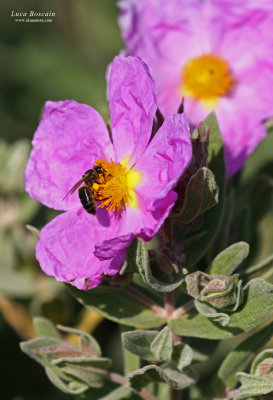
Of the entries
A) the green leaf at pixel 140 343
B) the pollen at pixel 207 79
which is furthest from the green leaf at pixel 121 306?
the pollen at pixel 207 79

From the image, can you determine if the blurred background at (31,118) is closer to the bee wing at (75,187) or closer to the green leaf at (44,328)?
the green leaf at (44,328)

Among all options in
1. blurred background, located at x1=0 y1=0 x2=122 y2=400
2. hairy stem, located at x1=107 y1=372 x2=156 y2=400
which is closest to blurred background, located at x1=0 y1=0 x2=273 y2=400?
blurred background, located at x1=0 y1=0 x2=122 y2=400

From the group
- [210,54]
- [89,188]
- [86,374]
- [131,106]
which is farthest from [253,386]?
[210,54]

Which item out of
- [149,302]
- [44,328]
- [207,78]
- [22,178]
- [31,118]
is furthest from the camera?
[31,118]

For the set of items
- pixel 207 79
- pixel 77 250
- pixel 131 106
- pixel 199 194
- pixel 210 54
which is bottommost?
pixel 77 250

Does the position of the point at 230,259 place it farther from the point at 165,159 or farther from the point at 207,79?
the point at 207,79

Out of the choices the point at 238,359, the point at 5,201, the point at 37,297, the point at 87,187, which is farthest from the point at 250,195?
the point at 5,201

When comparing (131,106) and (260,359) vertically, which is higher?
(131,106)
